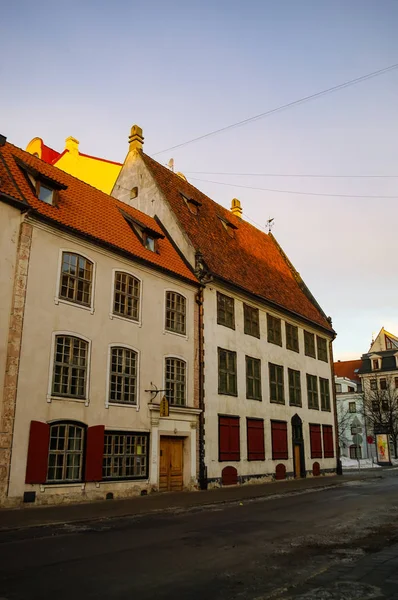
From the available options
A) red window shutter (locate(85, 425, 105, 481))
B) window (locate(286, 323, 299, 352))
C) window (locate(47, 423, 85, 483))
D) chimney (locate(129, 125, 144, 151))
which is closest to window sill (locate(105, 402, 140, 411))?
red window shutter (locate(85, 425, 105, 481))

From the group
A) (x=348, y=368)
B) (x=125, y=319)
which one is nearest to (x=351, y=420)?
(x=348, y=368)

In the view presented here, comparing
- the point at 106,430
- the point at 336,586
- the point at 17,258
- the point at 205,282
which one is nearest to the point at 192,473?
the point at 106,430

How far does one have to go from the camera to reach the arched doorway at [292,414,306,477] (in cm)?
3156

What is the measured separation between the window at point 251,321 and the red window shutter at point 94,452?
40.2 ft

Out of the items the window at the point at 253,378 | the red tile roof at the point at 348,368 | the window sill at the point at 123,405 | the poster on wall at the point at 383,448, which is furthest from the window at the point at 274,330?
the red tile roof at the point at 348,368

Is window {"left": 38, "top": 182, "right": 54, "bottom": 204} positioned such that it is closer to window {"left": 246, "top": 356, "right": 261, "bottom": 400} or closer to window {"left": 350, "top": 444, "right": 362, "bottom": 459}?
window {"left": 246, "top": 356, "right": 261, "bottom": 400}

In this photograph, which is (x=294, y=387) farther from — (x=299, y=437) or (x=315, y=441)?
(x=315, y=441)

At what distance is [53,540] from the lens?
10047 mm

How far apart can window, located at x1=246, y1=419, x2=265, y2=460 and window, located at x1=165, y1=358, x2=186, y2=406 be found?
552cm

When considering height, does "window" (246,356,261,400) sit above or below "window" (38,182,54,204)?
below

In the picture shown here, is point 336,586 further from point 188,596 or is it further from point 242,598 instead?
point 188,596

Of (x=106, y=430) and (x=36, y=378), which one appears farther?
(x=106, y=430)

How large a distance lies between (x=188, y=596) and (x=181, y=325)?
18.4 meters

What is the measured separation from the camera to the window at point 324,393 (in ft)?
121
